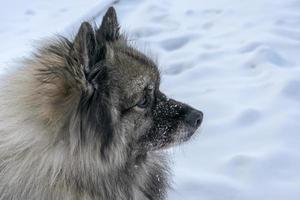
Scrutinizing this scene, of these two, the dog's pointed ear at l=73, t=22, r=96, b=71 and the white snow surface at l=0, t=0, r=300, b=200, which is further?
the white snow surface at l=0, t=0, r=300, b=200

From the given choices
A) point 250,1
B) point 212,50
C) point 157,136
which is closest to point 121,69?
point 157,136

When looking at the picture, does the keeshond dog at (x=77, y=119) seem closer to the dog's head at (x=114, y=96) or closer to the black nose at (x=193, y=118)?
the dog's head at (x=114, y=96)

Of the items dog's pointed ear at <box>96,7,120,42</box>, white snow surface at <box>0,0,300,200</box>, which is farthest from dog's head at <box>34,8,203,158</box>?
white snow surface at <box>0,0,300,200</box>

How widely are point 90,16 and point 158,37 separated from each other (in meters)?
0.66

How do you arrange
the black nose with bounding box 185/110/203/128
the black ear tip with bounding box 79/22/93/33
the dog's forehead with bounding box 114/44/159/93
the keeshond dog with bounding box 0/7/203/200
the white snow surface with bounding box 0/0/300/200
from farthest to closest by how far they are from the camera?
1. the white snow surface with bounding box 0/0/300/200
2. the black nose with bounding box 185/110/203/128
3. the dog's forehead with bounding box 114/44/159/93
4. the keeshond dog with bounding box 0/7/203/200
5. the black ear tip with bounding box 79/22/93/33

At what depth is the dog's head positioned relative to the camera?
2074 mm

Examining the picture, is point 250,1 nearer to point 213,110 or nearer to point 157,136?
point 213,110

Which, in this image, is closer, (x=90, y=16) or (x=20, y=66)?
(x=20, y=66)

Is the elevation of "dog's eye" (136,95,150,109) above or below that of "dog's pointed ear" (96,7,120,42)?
below

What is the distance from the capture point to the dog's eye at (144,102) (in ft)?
7.57

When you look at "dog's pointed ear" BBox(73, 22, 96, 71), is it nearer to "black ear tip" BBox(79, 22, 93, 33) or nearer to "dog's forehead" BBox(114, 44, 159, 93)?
"black ear tip" BBox(79, 22, 93, 33)

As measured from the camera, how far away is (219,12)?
5.00 meters

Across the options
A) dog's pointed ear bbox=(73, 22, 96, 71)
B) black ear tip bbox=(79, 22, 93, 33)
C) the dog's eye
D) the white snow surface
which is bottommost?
the white snow surface

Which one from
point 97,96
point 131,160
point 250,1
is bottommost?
point 250,1
